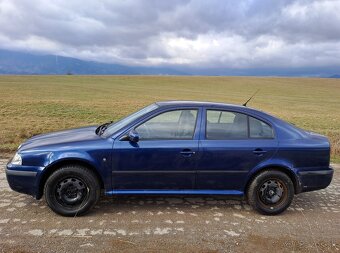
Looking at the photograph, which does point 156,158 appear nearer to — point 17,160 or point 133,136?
point 133,136

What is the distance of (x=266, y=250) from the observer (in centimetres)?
375

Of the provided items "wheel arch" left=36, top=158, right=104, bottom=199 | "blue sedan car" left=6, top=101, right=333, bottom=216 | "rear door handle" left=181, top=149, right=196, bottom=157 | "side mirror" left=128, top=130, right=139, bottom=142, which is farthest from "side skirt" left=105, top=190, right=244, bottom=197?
"side mirror" left=128, top=130, right=139, bottom=142

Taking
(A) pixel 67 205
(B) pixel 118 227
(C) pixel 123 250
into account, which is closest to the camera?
(C) pixel 123 250

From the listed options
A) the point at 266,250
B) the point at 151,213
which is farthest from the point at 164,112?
the point at 266,250

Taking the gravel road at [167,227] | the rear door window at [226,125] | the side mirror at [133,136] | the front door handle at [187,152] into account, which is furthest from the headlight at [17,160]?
the rear door window at [226,125]

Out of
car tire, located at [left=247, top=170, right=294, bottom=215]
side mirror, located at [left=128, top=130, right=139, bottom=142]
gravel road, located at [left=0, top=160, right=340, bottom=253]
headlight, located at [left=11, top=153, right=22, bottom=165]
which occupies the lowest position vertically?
gravel road, located at [left=0, top=160, right=340, bottom=253]

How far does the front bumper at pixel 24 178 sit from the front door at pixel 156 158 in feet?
3.24

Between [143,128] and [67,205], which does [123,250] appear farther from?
[143,128]

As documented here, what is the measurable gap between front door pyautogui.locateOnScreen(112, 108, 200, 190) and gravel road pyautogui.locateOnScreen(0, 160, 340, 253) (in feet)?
1.37

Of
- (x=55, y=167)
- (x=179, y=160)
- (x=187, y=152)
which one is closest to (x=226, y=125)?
(x=187, y=152)

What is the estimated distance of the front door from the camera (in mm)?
4434

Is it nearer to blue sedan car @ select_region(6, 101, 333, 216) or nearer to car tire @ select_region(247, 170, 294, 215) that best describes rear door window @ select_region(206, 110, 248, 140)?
blue sedan car @ select_region(6, 101, 333, 216)

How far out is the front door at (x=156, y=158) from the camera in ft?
14.5

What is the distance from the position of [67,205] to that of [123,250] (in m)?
1.20
